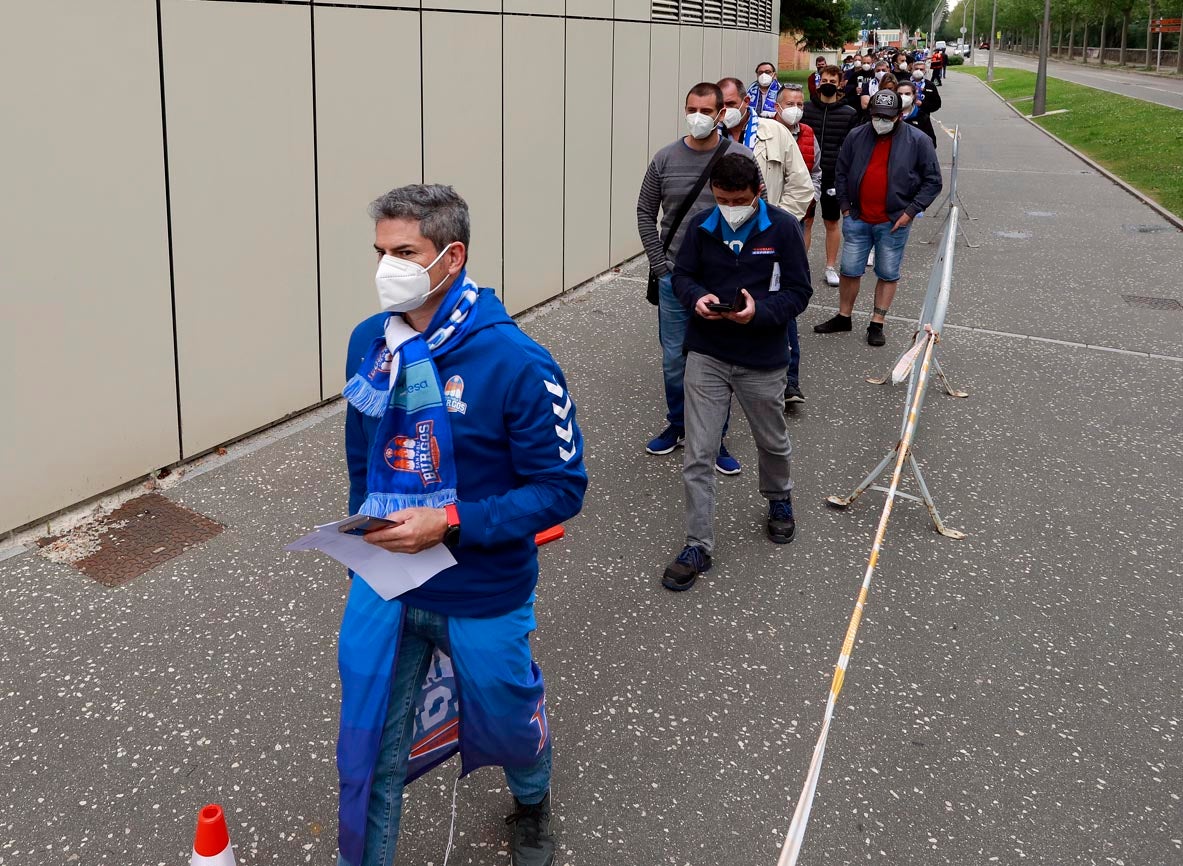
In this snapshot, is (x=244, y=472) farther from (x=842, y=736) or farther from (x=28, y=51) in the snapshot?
(x=842, y=736)

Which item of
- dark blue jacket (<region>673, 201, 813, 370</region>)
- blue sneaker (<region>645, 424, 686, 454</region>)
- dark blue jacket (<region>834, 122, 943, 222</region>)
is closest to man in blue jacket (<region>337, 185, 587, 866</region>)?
dark blue jacket (<region>673, 201, 813, 370</region>)

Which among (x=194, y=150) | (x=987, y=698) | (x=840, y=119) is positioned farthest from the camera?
(x=840, y=119)

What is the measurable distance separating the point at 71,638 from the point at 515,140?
18.6 ft

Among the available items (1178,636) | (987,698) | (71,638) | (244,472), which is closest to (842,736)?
(987,698)

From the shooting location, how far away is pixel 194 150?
5.43 m

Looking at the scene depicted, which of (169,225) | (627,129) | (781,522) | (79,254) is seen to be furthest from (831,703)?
(627,129)

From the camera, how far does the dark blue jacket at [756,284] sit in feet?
15.5

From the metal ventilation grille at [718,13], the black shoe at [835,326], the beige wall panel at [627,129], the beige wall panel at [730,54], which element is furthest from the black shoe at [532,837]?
the beige wall panel at [730,54]

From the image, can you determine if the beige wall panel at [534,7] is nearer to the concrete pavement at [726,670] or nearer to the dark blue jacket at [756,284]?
the concrete pavement at [726,670]

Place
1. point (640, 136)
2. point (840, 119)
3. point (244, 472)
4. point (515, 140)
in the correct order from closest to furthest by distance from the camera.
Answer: point (244, 472), point (515, 140), point (840, 119), point (640, 136)

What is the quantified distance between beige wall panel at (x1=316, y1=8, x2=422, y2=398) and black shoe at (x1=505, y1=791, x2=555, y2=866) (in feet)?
13.9

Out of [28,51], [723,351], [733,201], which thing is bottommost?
[723,351]

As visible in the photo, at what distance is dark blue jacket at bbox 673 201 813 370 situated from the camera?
15.5ft

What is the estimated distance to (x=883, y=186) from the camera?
7.88 metres
